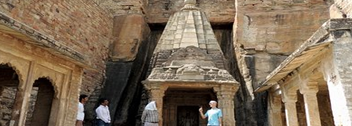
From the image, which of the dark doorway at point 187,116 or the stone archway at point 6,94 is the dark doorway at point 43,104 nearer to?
the stone archway at point 6,94

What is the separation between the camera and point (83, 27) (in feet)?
34.7

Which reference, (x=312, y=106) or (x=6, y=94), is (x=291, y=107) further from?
(x=6, y=94)

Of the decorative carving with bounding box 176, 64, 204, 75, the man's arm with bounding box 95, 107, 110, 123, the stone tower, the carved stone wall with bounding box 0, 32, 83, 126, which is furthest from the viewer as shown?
the decorative carving with bounding box 176, 64, 204, 75

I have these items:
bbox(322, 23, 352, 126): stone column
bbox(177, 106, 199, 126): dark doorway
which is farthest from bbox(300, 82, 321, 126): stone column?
bbox(177, 106, 199, 126): dark doorway

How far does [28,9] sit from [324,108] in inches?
380

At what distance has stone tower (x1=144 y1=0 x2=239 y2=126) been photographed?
797 cm

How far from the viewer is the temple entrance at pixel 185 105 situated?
10213mm

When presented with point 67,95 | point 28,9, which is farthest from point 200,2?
point 67,95

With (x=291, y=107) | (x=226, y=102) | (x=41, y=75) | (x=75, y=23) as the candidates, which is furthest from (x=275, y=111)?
(x=75, y=23)

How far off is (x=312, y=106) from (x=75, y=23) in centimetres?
796

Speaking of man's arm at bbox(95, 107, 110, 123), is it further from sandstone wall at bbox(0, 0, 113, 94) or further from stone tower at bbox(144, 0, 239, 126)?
stone tower at bbox(144, 0, 239, 126)

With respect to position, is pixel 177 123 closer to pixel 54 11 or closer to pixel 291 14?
pixel 54 11

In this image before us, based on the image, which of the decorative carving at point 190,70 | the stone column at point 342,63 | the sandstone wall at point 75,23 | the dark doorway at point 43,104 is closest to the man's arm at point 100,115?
the sandstone wall at point 75,23

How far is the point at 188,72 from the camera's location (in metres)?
8.08
